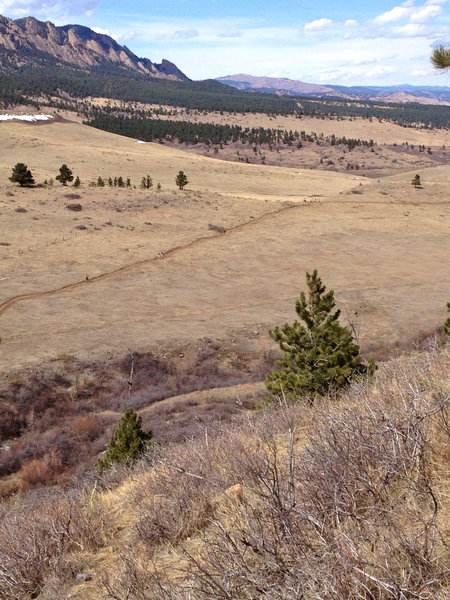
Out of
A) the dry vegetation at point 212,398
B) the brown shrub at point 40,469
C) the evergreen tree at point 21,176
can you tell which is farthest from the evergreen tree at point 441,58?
the evergreen tree at point 21,176

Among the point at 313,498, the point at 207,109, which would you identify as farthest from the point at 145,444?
the point at 207,109

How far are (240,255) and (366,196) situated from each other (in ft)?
75.4

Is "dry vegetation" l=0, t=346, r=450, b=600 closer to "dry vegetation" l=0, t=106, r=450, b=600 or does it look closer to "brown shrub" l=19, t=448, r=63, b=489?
"dry vegetation" l=0, t=106, r=450, b=600

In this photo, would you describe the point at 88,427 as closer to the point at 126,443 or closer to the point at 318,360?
the point at 126,443

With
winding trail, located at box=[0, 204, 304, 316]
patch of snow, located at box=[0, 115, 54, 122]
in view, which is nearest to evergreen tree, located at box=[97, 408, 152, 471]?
winding trail, located at box=[0, 204, 304, 316]

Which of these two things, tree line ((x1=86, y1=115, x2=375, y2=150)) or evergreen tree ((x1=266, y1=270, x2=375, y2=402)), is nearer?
evergreen tree ((x1=266, y1=270, x2=375, y2=402))

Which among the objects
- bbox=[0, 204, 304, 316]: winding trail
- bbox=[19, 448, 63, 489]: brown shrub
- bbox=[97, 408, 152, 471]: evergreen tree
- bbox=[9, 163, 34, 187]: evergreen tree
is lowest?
bbox=[19, 448, 63, 489]: brown shrub

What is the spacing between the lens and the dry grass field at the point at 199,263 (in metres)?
20.0

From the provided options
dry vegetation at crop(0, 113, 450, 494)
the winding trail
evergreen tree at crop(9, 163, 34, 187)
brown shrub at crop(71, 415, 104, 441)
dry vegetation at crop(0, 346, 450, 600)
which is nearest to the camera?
dry vegetation at crop(0, 346, 450, 600)

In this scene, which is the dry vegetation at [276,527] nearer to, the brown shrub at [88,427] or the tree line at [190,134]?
the brown shrub at [88,427]

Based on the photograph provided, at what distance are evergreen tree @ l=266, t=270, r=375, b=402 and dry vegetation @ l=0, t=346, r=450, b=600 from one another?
4.32 meters

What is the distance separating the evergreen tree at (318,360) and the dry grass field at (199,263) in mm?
7985

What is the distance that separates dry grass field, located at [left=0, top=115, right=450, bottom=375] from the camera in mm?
19984

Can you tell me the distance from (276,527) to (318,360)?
7.40 m
